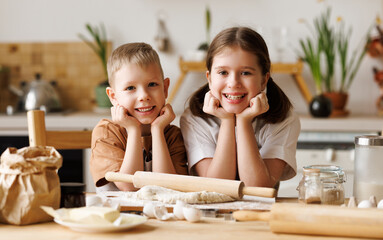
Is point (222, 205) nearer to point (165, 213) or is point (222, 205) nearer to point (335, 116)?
point (165, 213)

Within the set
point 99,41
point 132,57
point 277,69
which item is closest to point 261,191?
point 132,57

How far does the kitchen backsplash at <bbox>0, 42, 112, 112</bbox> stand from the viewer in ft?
11.8

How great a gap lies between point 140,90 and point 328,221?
0.73 metres

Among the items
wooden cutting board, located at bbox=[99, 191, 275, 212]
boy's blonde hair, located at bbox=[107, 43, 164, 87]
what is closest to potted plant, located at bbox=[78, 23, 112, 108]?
boy's blonde hair, located at bbox=[107, 43, 164, 87]

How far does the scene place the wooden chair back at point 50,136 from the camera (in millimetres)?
1331

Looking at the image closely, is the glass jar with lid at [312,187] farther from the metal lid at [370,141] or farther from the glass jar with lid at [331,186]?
the metal lid at [370,141]

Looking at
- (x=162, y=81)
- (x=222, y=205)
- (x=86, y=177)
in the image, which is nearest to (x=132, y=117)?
(x=162, y=81)

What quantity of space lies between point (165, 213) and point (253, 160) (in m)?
0.46

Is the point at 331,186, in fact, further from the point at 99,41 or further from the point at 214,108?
the point at 99,41

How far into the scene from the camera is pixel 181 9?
356cm

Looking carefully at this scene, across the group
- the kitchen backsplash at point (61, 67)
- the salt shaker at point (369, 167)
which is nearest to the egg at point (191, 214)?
the salt shaker at point (369, 167)

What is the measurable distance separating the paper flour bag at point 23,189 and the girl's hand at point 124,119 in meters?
0.48

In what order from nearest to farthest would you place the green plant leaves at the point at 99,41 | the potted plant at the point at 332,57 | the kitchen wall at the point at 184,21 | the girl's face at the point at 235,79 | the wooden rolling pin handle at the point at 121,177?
1. the wooden rolling pin handle at the point at 121,177
2. the girl's face at the point at 235,79
3. the potted plant at the point at 332,57
4. the green plant leaves at the point at 99,41
5. the kitchen wall at the point at 184,21

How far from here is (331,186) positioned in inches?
42.6
